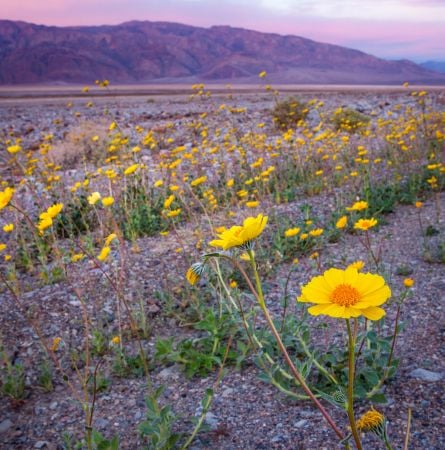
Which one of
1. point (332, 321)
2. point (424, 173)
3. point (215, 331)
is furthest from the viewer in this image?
point (424, 173)

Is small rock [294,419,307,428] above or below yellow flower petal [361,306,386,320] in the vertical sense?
below

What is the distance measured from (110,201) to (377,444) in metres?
2.40

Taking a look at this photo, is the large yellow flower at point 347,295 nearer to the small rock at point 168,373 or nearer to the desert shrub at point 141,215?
the small rock at point 168,373

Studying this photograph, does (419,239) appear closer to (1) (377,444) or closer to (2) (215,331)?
(2) (215,331)

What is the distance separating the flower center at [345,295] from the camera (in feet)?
4.01

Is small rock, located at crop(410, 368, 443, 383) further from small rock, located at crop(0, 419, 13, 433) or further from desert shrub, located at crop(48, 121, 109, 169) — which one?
desert shrub, located at crop(48, 121, 109, 169)

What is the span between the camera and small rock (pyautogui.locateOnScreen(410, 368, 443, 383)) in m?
2.26

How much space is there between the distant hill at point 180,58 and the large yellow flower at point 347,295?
315ft

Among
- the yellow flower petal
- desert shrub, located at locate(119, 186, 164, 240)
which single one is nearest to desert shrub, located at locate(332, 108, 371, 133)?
desert shrub, located at locate(119, 186, 164, 240)

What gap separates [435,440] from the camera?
189 centimetres

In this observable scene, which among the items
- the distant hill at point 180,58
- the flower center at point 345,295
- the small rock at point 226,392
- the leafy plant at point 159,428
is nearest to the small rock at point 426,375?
the small rock at point 226,392

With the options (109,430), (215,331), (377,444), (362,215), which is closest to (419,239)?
(362,215)

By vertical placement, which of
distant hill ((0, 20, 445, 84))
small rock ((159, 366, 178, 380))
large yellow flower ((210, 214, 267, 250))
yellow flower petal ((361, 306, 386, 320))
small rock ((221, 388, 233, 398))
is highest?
distant hill ((0, 20, 445, 84))

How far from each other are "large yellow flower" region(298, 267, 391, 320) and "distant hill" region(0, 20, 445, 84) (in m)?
96.0
